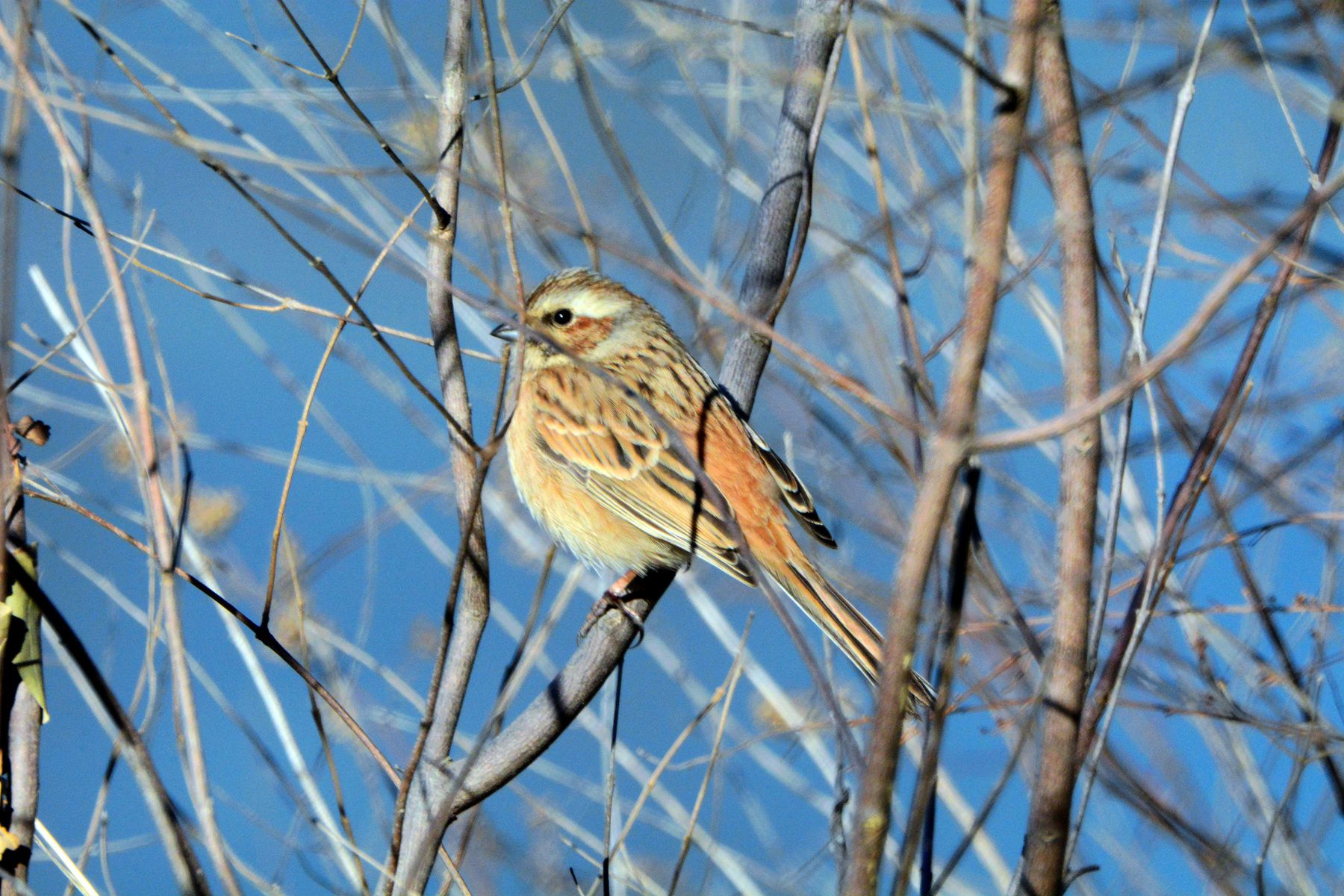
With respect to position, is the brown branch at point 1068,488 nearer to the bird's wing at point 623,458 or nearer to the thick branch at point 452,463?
the thick branch at point 452,463

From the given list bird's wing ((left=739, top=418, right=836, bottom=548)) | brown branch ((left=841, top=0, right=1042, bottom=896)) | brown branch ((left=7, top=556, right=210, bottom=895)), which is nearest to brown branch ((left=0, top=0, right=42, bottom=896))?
brown branch ((left=7, top=556, right=210, bottom=895))

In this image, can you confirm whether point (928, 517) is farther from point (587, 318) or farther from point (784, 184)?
point (587, 318)

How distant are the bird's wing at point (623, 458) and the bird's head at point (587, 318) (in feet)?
0.49

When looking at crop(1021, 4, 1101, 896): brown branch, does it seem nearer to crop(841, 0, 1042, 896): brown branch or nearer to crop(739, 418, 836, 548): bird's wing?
crop(841, 0, 1042, 896): brown branch

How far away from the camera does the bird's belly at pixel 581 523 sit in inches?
137

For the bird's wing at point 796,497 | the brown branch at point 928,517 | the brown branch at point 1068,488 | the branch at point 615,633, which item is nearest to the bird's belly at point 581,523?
the branch at point 615,633

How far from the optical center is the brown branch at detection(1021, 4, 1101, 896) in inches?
→ 59.5

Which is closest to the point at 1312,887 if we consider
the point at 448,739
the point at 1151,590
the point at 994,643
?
the point at 994,643

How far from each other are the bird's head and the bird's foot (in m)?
0.74

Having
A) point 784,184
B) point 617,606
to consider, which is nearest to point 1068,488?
point 784,184

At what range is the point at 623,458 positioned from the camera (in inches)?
143

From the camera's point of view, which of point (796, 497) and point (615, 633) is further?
point (796, 497)

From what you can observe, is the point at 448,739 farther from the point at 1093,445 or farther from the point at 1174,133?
the point at 1174,133

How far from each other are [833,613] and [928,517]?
6.05 feet
